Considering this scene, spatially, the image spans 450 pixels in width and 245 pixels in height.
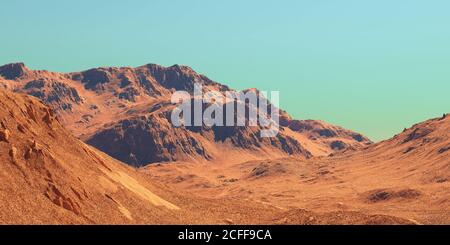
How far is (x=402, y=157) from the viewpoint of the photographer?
14012cm

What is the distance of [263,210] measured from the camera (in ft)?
221

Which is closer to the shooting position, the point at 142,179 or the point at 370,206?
the point at 142,179

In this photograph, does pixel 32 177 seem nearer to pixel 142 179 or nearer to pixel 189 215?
pixel 189 215

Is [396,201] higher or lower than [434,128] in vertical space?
lower

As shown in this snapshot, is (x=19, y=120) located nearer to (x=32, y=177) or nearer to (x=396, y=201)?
(x=32, y=177)

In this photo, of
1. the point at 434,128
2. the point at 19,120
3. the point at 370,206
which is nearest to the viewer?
the point at 19,120

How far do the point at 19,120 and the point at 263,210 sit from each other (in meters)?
27.5

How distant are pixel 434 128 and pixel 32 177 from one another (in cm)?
12545
